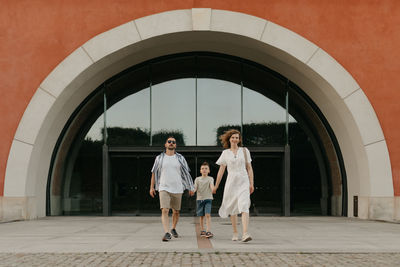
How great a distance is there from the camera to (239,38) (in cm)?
1576

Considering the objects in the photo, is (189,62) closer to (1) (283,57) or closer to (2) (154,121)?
(2) (154,121)

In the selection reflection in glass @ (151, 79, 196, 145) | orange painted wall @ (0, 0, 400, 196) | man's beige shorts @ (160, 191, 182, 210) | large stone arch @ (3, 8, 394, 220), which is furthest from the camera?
reflection in glass @ (151, 79, 196, 145)

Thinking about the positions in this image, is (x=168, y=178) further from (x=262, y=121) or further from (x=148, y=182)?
(x=262, y=121)

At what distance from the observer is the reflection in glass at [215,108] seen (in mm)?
17672

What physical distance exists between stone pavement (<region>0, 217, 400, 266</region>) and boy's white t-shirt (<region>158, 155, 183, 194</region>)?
36.7 inches

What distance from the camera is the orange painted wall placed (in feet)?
50.3

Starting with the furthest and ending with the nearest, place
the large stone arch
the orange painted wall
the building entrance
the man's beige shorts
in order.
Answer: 1. the building entrance
2. the orange painted wall
3. the large stone arch
4. the man's beige shorts

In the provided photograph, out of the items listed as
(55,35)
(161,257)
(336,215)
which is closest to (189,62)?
(55,35)

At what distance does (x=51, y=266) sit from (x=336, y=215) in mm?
12757

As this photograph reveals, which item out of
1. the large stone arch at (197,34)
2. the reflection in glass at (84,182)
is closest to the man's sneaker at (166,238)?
the large stone arch at (197,34)

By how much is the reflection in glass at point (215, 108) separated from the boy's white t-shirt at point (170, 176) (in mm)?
7882

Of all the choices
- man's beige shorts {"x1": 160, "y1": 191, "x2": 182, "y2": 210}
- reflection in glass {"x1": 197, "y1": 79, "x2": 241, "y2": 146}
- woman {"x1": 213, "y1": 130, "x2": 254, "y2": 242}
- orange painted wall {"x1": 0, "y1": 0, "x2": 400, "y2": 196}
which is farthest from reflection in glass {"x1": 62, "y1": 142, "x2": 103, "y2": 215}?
woman {"x1": 213, "y1": 130, "x2": 254, "y2": 242}

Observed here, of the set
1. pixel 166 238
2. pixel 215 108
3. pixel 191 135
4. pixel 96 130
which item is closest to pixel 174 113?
pixel 191 135

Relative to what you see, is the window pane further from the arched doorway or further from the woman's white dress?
the woman's white dress
